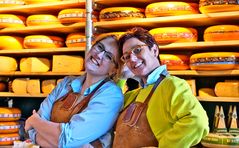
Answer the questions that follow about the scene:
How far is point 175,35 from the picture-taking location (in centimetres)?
257

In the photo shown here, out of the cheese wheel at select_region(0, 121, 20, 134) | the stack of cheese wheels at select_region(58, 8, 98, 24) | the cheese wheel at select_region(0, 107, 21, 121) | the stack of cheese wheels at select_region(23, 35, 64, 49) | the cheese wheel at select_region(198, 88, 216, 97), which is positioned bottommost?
the cheese wheel at select_region(0, 121, 20, 134)

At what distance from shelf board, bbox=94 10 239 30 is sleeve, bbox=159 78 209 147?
1121 mm

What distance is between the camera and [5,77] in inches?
135

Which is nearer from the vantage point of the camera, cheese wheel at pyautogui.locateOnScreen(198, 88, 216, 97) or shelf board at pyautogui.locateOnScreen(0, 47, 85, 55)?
cheese wheel at pyautogui.locateOnScreen(198, 88, 216, 97)

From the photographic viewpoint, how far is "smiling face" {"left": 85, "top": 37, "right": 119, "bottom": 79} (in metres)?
1.93

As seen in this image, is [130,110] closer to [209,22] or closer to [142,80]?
[142,80]

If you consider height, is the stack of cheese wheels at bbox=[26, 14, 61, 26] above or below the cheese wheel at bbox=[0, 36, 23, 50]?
above

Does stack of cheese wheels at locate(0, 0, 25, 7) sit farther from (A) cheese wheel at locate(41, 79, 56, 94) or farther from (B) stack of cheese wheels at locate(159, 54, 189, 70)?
(B) stack of cheese wheels at locate(159, 54, 189, 70)

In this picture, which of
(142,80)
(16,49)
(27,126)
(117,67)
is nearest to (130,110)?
(142,80)

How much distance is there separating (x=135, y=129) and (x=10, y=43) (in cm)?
196

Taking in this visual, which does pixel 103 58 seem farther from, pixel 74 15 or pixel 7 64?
pixel 7 64

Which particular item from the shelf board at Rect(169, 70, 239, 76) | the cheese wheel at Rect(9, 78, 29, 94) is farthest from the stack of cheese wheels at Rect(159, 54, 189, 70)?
the cheese wheel at Rect(9, 78, 29, 94)

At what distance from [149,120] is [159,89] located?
0.14 m

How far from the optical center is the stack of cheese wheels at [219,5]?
2396 mm
